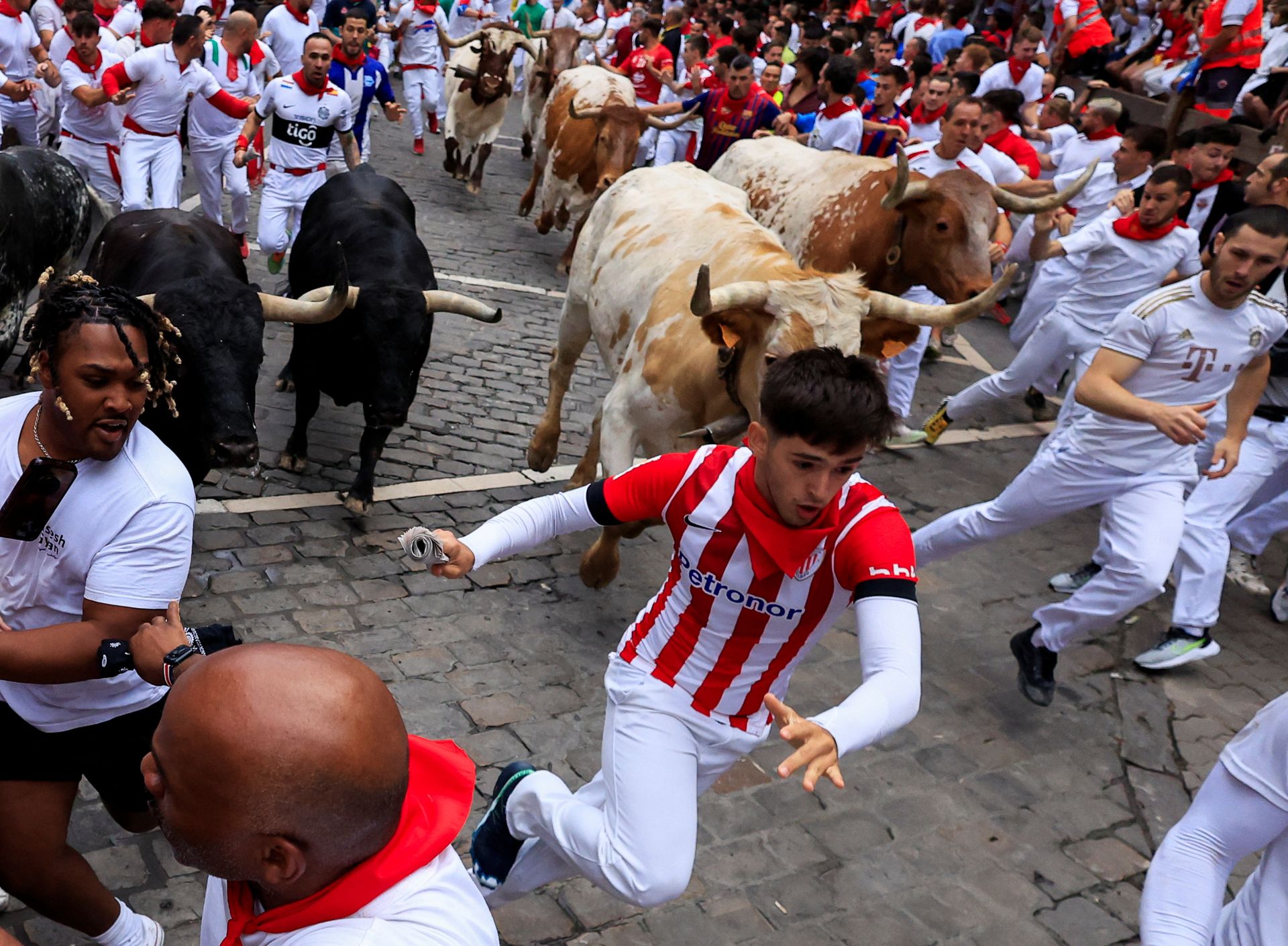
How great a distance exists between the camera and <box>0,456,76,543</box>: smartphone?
9.16 ft

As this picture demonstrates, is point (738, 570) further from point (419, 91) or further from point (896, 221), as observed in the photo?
point (419, 91)

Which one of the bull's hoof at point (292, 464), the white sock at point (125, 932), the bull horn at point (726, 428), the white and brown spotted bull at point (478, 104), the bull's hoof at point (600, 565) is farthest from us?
the white and brown spotted bull at point (478, 104)

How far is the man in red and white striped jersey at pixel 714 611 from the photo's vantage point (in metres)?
3.08

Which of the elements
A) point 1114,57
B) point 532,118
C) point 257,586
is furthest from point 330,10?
point 257,586

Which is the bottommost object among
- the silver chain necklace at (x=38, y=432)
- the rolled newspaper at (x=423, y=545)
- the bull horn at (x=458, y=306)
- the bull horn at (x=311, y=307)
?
the bull horn at (x=458, y=306)

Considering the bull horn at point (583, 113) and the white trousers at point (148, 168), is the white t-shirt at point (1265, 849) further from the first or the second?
the bull horn at point (583, 113)

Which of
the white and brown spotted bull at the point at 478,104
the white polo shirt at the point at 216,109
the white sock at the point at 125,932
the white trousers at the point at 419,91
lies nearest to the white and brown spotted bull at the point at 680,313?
the white sock at the point at 125,932

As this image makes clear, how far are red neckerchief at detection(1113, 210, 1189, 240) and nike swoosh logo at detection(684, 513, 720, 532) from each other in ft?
19.6

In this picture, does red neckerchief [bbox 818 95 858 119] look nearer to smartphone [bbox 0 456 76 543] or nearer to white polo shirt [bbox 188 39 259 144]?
white polo shirt [bbox 188 39 259 144]

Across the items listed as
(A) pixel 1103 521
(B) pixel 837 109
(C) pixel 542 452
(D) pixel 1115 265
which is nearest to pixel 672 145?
(B) pixel 837 109

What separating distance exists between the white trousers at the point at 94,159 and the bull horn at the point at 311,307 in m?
4.40

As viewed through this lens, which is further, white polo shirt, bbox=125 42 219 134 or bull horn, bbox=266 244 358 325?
white polo shirt, bbox=125 42 219 134

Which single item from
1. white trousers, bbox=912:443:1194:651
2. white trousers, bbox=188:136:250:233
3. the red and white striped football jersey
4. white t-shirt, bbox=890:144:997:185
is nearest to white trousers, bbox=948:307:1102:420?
white t-shirt, bbox=890:144:997:185

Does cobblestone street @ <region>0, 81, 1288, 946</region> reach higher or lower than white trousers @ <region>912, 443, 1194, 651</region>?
lower
